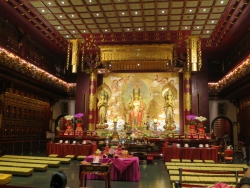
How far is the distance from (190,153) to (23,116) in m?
8.16

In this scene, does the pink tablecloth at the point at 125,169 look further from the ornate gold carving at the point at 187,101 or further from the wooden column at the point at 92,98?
the ornate gold carving at the point at 187,101

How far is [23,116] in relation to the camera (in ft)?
38.2

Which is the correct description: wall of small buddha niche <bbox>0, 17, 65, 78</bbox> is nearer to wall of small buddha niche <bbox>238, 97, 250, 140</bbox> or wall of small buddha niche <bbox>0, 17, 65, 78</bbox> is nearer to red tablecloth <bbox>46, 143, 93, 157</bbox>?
red tablecloth <bbox>46, 143, 93, 157</bbox>

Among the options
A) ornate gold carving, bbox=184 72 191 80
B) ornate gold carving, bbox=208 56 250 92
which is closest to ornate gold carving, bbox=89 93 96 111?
ornate gold carving, bbox=184 72 191 80

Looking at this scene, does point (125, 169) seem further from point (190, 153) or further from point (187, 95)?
point (187, 95)

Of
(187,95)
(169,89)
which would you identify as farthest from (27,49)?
(187,95)

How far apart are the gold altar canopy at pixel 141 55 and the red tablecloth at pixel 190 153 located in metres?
5.21

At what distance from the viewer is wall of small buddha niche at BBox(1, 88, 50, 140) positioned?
10355 millimetres

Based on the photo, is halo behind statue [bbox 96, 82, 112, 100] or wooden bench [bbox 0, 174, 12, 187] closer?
wooden bench [bbox 0, 174, 12, 187]

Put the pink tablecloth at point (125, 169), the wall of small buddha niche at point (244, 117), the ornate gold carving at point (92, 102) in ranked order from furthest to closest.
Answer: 1. the ornate gold carving at point (92, 102)
2. the wall of small buddha niche at point (244, 117)
3. the pink tablecloth at point (125, 169)

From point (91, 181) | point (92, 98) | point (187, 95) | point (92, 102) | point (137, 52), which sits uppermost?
point (137, 52)

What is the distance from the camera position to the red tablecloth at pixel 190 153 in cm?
786

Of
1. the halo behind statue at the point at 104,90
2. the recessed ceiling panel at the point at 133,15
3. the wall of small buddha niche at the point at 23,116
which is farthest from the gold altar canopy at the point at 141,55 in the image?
the wall of small buddha niche at the point at 23,116

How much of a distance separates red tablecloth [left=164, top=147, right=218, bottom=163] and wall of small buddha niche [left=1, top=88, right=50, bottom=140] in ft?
22.2
